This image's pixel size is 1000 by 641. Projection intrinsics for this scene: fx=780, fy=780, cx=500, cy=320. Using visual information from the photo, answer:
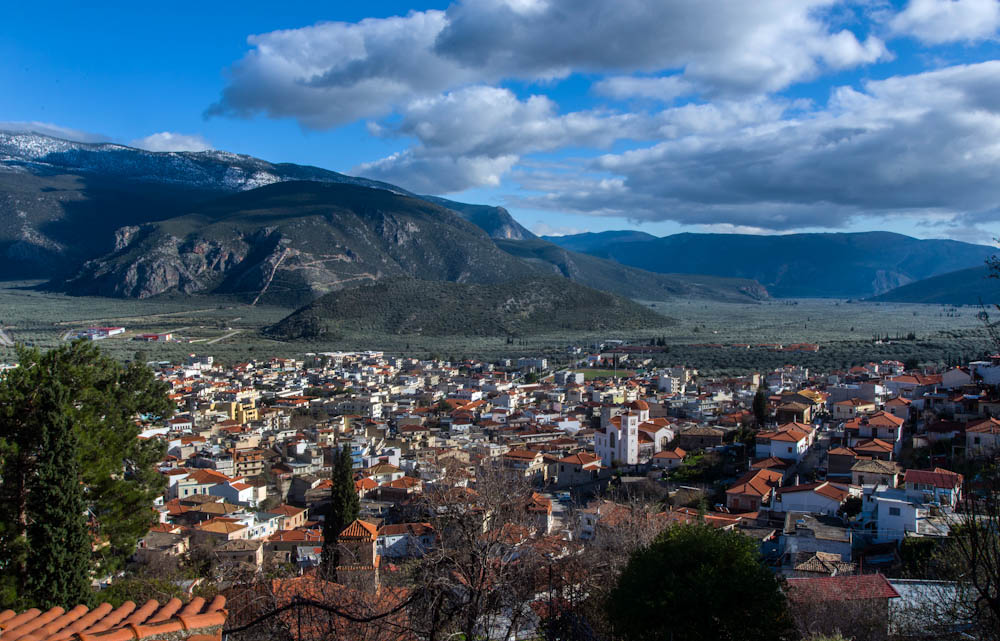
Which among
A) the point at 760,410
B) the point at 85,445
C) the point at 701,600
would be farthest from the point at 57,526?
the point at 760,410

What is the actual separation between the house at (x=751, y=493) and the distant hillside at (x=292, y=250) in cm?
11270

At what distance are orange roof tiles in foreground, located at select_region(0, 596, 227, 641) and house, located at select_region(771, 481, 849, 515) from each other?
17.4 metres

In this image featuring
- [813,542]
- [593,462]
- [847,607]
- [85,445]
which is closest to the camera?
[85,445]

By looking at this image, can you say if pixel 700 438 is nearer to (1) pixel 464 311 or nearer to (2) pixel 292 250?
(1) pixel 464 311

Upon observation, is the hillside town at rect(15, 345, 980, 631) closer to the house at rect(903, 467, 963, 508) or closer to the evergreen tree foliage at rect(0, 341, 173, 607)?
the house at rect(903, 467, 963, 508)

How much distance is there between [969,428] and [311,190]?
16369 centimetres

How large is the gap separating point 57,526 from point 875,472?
19.3 m

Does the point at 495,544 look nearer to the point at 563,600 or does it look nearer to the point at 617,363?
the point at 563,600

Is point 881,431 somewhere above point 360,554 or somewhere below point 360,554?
above

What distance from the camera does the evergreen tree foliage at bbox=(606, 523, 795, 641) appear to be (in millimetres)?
8555

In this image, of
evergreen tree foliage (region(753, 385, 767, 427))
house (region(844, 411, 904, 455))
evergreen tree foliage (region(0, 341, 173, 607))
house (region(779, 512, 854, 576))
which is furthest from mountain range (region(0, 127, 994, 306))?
evergreen tree foliage (region(0, 341, 173, 607))

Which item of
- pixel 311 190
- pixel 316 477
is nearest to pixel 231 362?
pixel 316 477

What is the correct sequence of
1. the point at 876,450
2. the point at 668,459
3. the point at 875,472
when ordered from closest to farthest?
the point at 875,472 → the point at 876,450 → the point at 668,459

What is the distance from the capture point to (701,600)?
8664 millimetres
